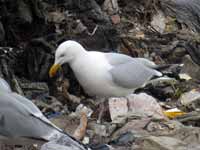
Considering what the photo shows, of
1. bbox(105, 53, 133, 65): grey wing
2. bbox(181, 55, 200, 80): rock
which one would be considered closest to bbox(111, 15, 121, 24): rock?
bbox(181, 55, 200, 80): rock

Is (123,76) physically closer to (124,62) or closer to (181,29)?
(124,62)

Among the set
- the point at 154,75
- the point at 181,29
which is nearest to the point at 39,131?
the point at 154,75

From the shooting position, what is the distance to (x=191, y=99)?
516cm

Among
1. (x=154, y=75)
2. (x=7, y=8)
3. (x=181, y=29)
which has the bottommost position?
(x=181, y=29)

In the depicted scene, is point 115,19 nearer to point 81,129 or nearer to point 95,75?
point 95,75

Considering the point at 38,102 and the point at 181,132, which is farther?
the point at 38,102

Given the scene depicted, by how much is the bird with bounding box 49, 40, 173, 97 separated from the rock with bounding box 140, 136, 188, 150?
942 millimetres

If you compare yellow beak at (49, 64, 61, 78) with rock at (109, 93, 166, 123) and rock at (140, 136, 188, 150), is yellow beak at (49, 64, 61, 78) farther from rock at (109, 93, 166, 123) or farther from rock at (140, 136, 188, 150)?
rock at (140, 136, 188, 150)

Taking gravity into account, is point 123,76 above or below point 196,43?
above

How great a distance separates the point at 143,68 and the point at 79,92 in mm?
580

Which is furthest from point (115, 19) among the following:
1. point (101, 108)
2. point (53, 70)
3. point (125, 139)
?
point (125, 139)

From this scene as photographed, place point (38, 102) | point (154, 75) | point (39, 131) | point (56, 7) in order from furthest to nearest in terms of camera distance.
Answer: point (56, 7), point (154, 75), point (38, 102), point (39, 131)

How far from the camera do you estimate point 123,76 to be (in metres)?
4.97

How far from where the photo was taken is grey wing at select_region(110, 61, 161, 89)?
195 inches
